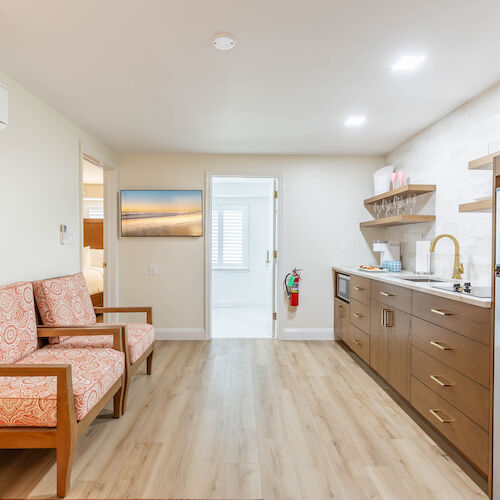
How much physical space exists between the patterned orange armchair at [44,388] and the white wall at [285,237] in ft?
6.66

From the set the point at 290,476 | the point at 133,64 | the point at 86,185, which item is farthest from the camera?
the point at 86,185

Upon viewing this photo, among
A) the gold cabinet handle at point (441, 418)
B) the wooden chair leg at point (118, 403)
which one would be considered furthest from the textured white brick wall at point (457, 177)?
the wooden chair leg at point (118, 403)

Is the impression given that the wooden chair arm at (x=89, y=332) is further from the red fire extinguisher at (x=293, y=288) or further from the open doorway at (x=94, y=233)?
the open doorway at (x=94, y=233)

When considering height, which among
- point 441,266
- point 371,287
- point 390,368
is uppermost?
point 441,266

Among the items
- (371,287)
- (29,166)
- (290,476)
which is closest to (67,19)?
(29,166)

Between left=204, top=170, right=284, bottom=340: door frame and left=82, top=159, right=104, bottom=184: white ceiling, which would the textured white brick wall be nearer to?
left=204, top=170, right=284, bottom=340: door frame

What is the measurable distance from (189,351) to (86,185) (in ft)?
15.4

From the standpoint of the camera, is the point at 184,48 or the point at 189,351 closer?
the point at 184,48

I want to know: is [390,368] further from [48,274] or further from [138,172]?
[138,172]

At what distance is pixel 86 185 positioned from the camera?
687cm

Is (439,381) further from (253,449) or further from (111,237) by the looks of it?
(111,237)

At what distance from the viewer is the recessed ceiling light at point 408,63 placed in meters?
2.04

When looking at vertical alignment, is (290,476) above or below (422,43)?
below

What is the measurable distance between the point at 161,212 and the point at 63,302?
1892mm
